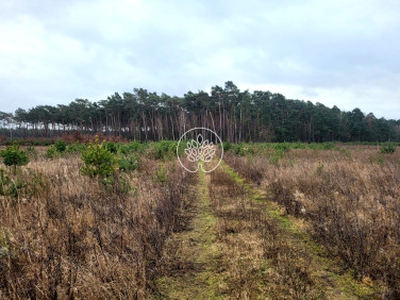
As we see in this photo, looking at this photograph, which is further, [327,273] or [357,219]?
[357,219]

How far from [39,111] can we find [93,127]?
51.1 feet

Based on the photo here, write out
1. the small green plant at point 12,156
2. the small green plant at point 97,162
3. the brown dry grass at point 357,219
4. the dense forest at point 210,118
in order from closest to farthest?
the brown dry grass at point 357,219
the small green plant at point 97,162
the small green plant at point 12,156
the dense forest at point 210,118

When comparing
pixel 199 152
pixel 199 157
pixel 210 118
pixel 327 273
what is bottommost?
pixel 327 273

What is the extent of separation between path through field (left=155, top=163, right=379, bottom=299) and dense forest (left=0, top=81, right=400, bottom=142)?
137 feet

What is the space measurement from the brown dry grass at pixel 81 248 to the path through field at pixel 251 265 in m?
0.33

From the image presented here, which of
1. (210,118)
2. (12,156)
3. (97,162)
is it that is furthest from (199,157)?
(210,118)

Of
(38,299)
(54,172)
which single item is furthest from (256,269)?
(54,172)

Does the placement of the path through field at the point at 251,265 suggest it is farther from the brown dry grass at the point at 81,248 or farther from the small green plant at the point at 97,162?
the small green plant at the point at 97,162

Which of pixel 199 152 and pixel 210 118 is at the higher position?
pixel 210 118

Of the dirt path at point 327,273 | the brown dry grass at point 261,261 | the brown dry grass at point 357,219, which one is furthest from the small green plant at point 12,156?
the brown dry grass at point 357,219

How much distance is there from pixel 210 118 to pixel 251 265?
48344mm

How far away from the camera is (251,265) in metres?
2.72

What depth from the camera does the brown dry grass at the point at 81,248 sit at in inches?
78.3

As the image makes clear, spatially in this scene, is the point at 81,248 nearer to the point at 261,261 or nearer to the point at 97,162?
the point at 261,261
